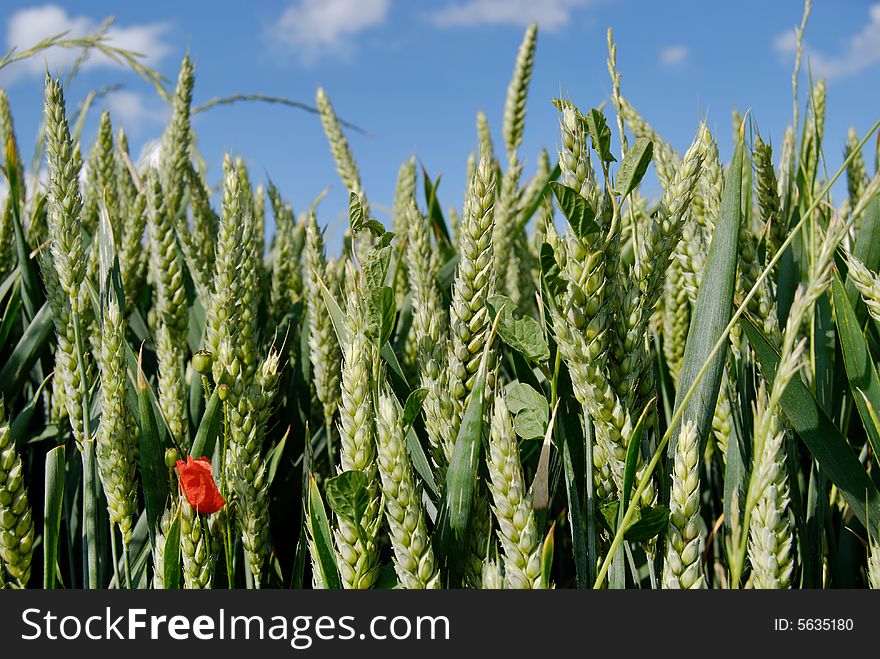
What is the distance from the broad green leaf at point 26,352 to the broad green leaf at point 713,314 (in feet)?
4.14

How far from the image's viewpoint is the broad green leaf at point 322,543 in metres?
0.82

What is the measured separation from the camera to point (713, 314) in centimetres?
87

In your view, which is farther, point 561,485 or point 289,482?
point 289,482

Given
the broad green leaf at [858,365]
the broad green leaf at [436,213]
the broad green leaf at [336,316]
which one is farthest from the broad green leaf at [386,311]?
the broad green leaf at [436,213]

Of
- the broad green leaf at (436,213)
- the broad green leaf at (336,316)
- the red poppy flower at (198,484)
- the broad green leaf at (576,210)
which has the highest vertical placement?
the broad green leaf at (436,213)

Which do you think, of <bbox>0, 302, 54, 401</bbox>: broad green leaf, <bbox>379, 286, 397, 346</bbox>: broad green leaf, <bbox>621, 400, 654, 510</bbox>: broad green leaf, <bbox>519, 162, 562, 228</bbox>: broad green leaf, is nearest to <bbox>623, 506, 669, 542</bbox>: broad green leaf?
<bbox>621, 400, 654, 510</bbox>: broad green leaf

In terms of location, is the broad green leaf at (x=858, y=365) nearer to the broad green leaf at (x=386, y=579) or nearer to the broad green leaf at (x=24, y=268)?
the broad green leaf at (x=386, y=579)

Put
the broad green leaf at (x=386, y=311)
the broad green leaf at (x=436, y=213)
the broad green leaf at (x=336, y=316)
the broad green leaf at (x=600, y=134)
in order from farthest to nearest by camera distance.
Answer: the broad green leaf at (x=436, y=213) → the broad green leaf at (x=336, y=316) → the broad green leaf at (x=386, y=311) → the broad green leaf at (x=600, y=134)

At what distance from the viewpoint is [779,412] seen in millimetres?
850

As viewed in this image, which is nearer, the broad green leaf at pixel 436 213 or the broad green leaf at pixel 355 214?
the broad green leaf at pixel 355 214
